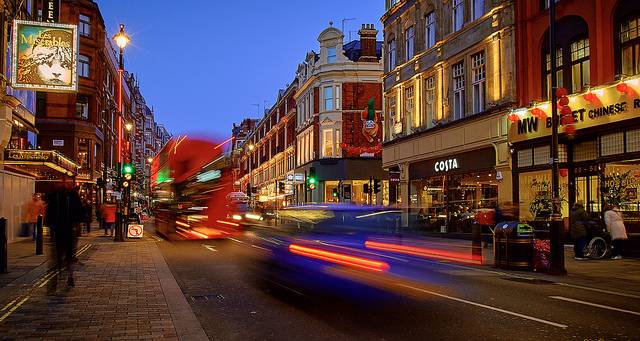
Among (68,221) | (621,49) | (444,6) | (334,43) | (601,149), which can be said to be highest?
(334,43)

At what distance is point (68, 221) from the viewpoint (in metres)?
11.3

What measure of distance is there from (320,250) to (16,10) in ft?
52.8

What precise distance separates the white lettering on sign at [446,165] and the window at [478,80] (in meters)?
3.14

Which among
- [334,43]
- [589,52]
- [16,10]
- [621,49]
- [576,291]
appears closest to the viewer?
[576,291]

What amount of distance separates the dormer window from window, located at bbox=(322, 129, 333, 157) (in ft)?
23.1

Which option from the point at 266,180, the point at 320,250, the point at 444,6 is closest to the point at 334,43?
the point at 444,6

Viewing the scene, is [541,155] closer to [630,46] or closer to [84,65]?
[630,46]

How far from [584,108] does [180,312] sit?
1807 cm

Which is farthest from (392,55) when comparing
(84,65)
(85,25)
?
(85,25)

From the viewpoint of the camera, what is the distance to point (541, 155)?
25016 mm

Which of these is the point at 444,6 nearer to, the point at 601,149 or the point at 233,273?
→ the point at 601,149

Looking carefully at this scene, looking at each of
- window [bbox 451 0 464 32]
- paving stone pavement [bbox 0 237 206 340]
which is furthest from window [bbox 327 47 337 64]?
paving stone pavement [bbox 0 237 206 340]

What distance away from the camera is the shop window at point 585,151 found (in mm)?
22078

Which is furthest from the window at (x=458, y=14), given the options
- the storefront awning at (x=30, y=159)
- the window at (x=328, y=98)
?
the window at (x=328, y=98)
